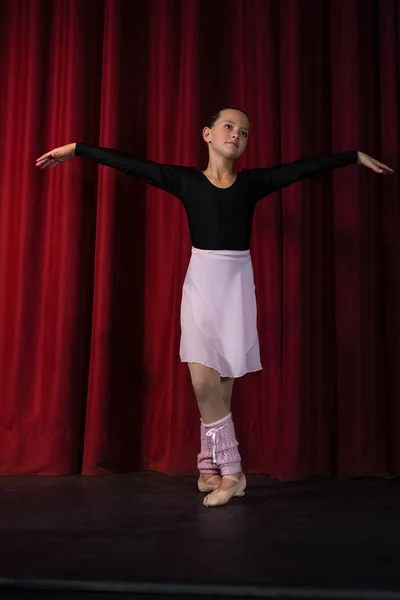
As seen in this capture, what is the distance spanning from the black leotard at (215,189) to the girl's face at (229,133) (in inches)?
3.7

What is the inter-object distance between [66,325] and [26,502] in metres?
0.74

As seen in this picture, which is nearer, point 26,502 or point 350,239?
point 26,502

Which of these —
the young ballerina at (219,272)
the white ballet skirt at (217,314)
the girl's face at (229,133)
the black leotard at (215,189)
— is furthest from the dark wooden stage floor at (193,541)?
the girl's face at (229,133)

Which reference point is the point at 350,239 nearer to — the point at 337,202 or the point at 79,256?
the point at 337,202

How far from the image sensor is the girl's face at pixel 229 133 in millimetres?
2031

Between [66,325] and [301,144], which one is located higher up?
[301,144]

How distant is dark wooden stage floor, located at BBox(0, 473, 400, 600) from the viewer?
1.22 metres

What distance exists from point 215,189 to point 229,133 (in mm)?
199

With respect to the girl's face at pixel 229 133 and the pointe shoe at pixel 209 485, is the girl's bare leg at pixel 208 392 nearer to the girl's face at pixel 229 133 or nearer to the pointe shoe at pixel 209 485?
the pointe shoe at pixel 209 485

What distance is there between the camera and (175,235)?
8.28 feet

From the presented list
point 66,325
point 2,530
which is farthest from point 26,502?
point 66,325

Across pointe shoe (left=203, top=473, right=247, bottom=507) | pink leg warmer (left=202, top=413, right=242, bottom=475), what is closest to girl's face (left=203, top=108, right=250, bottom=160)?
pink leg warmer (left=202, top=413, right=242, bottom=475)

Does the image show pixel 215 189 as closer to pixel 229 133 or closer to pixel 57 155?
pixel 229 133

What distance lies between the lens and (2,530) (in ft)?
5.21
